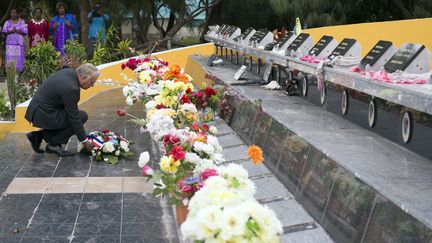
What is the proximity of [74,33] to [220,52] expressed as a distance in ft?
10.2

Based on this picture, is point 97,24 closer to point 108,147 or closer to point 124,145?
point 124,145

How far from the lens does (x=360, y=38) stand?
1147 cm

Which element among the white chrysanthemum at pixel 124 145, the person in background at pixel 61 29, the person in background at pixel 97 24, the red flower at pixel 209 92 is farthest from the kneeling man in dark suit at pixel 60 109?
the person in background at pixel 97 24

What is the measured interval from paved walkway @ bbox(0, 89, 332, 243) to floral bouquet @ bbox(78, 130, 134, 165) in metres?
0.11

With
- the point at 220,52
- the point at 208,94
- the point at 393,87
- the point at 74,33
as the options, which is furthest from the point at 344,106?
the point at 74,33

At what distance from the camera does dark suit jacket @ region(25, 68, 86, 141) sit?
6965mm

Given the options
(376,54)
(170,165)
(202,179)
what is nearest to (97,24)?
(376,54)

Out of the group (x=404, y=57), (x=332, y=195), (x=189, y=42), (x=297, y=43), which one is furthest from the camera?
→ (x=189, y=42)

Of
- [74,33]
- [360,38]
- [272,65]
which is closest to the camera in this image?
[272,65]

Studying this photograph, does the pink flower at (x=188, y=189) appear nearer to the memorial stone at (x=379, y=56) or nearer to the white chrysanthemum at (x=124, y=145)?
the memorial stone at (x=379, y=56)

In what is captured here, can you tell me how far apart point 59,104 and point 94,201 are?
6.16 ft

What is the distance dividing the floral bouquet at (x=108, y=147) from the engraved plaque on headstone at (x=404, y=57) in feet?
10.2

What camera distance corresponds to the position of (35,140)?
7.40 m

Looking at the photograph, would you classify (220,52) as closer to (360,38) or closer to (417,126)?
(360,38)
